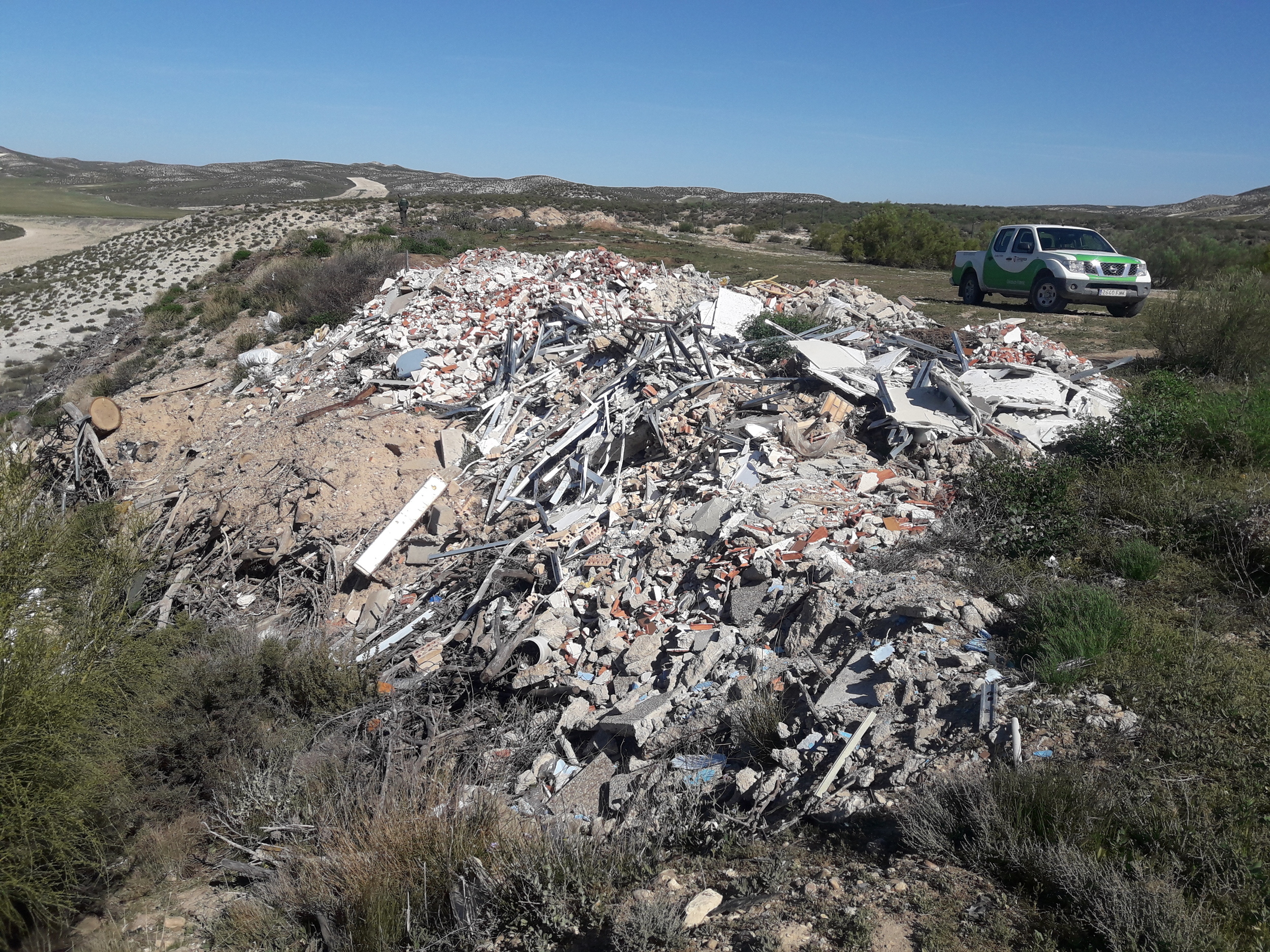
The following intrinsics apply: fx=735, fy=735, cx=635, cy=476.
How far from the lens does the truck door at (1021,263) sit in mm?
13938

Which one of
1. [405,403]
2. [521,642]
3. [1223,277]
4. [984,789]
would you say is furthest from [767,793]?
[1223,277]

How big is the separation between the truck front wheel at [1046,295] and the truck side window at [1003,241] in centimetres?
105

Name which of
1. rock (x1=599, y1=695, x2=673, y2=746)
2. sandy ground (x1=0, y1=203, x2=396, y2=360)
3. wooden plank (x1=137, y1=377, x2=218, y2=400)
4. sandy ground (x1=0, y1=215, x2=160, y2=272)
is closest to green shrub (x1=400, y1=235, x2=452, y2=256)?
wooden plank (x1=137, y1=377, x2=218, y2=400)

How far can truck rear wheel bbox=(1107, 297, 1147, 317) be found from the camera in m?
13.4

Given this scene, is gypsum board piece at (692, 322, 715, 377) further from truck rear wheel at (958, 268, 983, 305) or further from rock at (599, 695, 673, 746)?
truck rear wheel at (958, 268, 983, 305)

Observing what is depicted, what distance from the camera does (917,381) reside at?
8.46 metres

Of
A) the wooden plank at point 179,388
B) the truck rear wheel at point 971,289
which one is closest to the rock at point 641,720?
the wooden plank at point 179,388

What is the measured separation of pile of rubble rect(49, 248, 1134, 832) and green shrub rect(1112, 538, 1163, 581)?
4.08 feet

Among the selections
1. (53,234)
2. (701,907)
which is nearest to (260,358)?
(701,907)

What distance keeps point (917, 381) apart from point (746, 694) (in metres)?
5.14

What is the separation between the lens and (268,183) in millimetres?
96812

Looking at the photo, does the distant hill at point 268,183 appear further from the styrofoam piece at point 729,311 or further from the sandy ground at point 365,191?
the styrofoam piece at point 729,311

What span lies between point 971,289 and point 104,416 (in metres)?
16.1

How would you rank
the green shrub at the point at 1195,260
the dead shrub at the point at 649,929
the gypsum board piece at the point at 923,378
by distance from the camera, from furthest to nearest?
the green shrub at the point at 1195,260, the gypsum board piece at the point at 923,378, the dead shrub at the point at 649,929
